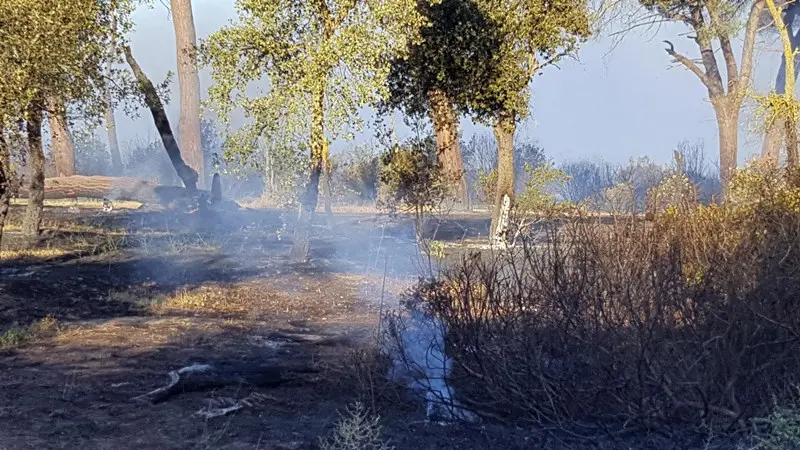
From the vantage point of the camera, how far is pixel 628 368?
5.61 m

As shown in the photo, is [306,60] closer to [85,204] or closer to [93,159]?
[85,204]

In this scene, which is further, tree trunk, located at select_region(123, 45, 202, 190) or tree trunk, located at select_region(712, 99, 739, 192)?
tree trunk, located at select_region(712, 99, 739, 192)

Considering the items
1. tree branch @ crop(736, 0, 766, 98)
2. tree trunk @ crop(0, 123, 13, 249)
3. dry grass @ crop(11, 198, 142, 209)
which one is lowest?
dry grass @ crop(11, 198, 142, 209)

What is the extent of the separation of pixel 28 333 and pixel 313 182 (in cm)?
489

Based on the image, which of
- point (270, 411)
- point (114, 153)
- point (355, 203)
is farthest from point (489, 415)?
point (114, 153)

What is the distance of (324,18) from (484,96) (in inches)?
113

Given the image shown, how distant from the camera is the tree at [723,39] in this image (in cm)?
1994

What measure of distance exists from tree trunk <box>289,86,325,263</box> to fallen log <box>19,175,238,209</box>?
685 cm

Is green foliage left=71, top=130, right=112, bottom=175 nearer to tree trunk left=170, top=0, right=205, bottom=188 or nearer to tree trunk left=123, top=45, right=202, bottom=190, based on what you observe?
tree trunk left=170, top=0, right=205, bottom=188

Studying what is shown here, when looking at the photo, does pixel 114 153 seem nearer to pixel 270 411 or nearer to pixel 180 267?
pixel 180 267

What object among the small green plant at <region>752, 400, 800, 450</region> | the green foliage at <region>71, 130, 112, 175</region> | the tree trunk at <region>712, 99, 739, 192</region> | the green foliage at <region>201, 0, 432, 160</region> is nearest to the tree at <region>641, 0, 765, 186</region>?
the tree trunk at <region>712, 99, 739, 192</region>

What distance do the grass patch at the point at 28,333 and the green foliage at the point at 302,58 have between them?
11.7 ft

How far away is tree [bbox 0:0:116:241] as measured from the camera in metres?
8.59

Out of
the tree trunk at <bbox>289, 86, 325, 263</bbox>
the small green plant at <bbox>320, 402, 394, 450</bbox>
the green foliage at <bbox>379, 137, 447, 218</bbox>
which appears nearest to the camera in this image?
the small green plant at <bbox>320, 402, 394, 450</bbox>
